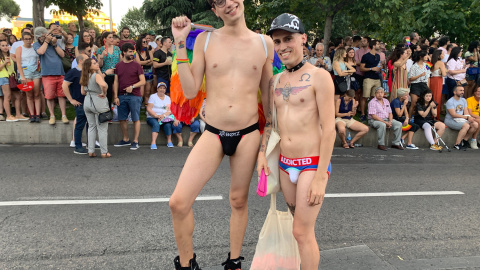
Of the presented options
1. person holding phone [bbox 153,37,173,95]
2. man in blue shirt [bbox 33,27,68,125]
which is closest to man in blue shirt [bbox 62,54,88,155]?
man in blue shirt [bbox 33,27,68,125]

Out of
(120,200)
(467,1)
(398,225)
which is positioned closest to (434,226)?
(398,225)

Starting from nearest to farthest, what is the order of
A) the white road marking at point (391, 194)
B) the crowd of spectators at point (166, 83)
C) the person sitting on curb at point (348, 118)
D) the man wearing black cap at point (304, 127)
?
the man wearing black cap at point (304, 127) < the white road marking at point (391, 194) < the crowd of spectators at point (166, 83) < the person sitting on curb at point (348, 118)

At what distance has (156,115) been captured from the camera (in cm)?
870

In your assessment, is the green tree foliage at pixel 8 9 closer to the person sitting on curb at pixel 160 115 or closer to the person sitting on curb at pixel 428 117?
the person sitting on curb at pixel 160 115

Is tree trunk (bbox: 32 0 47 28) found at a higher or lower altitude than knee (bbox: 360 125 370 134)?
higher

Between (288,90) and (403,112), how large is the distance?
7968mm

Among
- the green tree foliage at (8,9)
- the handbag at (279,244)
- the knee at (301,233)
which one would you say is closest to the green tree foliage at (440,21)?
the handbag at (279,244)

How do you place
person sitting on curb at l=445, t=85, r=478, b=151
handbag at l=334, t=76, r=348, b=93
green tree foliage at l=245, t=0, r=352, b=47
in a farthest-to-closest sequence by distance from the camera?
green tree foliage at l=245, t=0, r=352, b=47 → person sitting on curb at l=445, t=85, r=478, b=151 → handbag at l=334, t=76, r=348, b=93

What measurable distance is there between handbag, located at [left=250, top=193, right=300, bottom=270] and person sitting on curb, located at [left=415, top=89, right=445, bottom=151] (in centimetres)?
769

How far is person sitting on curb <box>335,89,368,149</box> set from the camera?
928 centimetres

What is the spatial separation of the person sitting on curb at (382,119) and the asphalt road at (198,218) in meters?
2.14

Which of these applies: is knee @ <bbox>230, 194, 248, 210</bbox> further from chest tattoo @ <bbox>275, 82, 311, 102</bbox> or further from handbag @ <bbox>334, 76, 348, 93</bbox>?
handbag @ <bbox>334, 76, 348, 93</bbox>

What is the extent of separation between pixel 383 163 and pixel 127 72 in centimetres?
538

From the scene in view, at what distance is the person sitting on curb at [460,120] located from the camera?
973 cm
